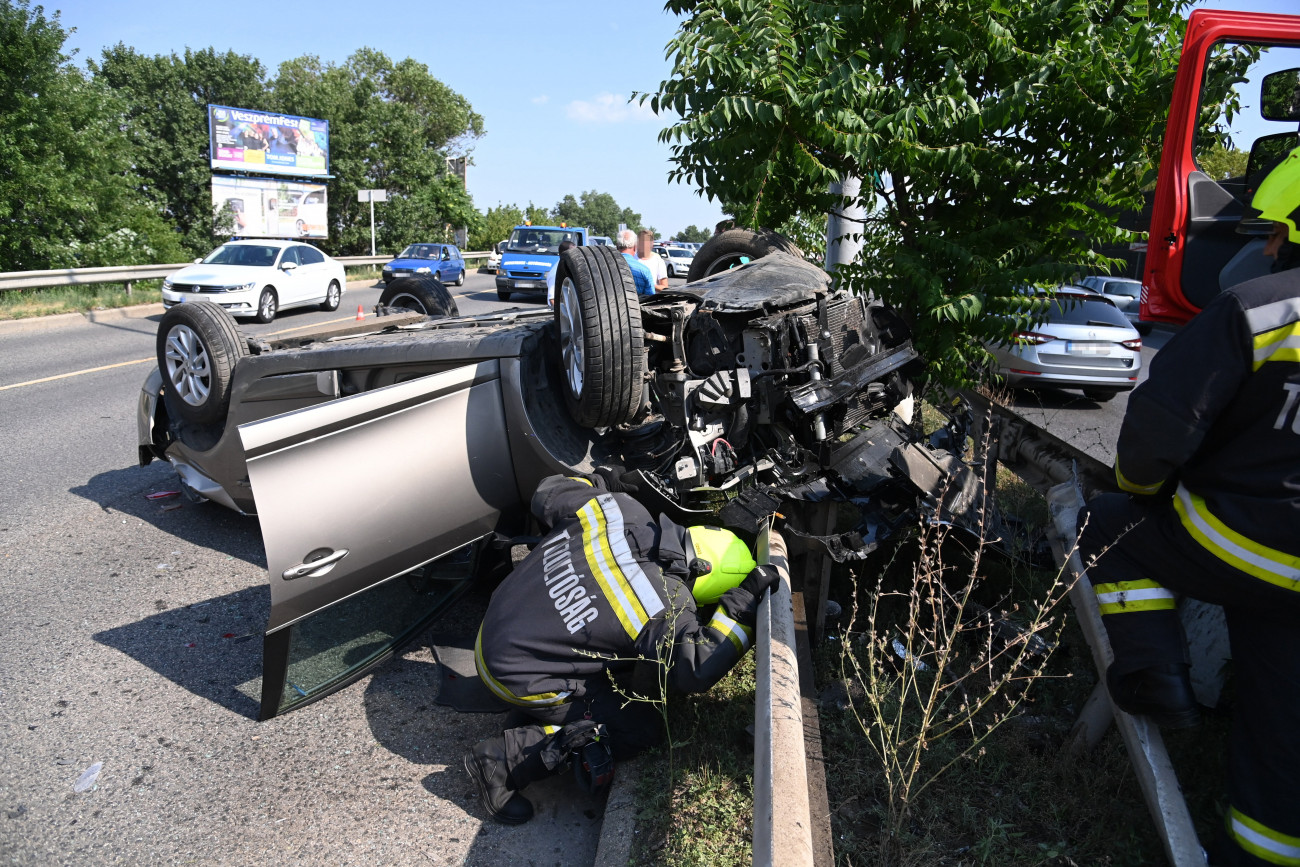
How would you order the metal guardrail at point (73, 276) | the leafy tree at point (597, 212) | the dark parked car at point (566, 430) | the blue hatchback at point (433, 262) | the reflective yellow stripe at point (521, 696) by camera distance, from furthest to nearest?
the leafy tree at point (597, 212), the blue hatchback at point (433, 262), the metal guardrail at point (73, 276), the dark parked car at point (566, 430), the reflective yellow stripe at point (521, 696)

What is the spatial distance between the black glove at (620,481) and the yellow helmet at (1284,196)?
2.30 m

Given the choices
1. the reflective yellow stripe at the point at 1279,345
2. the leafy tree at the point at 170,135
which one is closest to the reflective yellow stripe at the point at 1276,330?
the reflective yellow stripe at the point at 1279,345

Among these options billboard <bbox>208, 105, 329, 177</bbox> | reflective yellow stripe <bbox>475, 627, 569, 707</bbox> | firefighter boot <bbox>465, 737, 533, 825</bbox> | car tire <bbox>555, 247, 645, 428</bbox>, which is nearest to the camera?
firefighter boot <bbox>465, 737, 533, 825</bbox>

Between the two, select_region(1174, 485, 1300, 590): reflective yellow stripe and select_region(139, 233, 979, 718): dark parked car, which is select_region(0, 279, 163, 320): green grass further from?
select_region(1174, 485, 1300, 590): reflective yellow stripe

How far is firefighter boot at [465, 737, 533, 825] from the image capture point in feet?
8.33

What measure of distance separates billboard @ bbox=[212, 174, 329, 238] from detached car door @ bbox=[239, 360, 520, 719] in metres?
32.3

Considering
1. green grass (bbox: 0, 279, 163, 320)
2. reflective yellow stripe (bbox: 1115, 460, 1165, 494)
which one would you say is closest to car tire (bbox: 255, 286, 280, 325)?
green grass (bbox: 0, 279, 163, 320)

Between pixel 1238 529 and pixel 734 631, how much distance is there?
4.79 ft

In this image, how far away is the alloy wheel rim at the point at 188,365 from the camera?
4.11 metres

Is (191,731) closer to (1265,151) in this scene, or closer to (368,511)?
(368,511)

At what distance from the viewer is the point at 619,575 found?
8.78 feet

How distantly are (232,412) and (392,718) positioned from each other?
190 cm

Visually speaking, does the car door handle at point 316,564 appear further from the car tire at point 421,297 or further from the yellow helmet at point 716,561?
the car tire at point 421,297

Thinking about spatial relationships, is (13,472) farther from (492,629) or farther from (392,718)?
(492,629)
